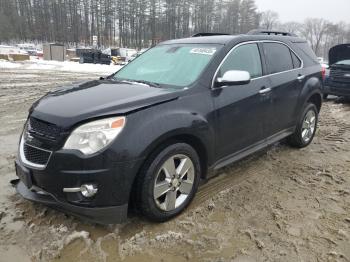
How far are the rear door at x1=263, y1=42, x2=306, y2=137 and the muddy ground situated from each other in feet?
2.30

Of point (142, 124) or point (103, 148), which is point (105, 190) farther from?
point (142, 124)

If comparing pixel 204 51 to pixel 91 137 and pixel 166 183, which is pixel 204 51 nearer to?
pixel 166 183

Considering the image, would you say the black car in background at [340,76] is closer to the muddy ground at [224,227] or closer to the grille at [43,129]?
the muddy ground at [224,227]

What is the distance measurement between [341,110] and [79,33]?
280 ft

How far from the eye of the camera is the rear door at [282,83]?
4547 mm

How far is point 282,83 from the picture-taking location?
15.4ft

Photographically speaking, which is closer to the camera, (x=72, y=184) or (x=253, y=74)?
(x=72, y=184)

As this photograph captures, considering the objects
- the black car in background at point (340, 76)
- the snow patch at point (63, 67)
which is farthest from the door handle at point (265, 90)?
the snow patch at point (63, 67)

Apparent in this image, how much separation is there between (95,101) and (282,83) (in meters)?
2.73

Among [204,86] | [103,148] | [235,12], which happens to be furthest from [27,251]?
[235,12]

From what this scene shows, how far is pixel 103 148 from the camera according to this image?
109 inches

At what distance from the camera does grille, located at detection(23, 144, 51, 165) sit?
2.89 meters

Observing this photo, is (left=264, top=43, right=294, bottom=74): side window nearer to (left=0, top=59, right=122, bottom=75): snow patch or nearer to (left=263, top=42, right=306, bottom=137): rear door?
(left=263, top=42, right=306, bottom=137): rear door

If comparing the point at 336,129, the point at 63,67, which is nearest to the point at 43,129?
the point at 336,129
